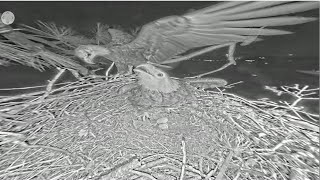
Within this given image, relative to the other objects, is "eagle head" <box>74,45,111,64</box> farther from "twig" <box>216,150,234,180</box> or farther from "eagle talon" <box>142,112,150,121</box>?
"twig" <box>216,150,234,180</box>

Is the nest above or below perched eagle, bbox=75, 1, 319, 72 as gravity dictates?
below

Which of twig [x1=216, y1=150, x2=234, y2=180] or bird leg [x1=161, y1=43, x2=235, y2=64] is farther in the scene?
bird leg [x1=161, y1=43, x2=235, y2=64]

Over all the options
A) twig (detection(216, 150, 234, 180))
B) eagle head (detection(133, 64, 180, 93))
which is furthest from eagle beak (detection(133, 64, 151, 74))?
twig (detection(216, 150, 234, 180))

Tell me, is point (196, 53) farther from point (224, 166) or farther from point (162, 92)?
point (224, 166)

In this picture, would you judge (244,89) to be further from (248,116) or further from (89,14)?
(89,14)

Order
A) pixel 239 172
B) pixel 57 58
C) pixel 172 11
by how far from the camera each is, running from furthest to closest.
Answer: pixel 57 58 < pixel 172 11 < pixel 239 172

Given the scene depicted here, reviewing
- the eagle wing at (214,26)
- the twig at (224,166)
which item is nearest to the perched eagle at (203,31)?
the eagle wing at (214,26)

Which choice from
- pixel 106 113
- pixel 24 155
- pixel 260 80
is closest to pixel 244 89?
pixel 260 80

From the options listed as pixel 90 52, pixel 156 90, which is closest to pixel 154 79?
pixel 156 90
